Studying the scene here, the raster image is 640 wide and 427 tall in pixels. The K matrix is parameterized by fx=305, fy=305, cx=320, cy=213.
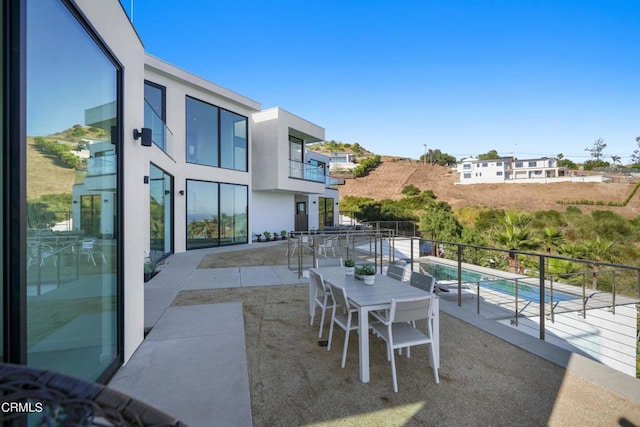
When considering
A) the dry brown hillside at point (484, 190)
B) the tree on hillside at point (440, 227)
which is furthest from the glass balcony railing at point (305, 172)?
the dry brown hillside at point (484, 190)

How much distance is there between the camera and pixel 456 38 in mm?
16000

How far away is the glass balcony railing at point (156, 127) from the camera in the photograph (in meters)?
8.34

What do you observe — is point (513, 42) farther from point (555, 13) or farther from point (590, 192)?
point (590, 192)

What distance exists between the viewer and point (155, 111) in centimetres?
923

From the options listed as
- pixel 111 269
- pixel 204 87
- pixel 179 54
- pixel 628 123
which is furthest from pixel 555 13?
pixel 628 123

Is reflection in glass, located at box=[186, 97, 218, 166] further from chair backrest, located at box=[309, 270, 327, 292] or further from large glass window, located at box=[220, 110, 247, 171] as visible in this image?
chair backrest, located at box=[309, 270, 327, 292]

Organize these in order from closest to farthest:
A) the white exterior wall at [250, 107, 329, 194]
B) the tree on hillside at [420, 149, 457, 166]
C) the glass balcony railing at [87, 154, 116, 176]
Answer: the glass balcony railing at [87, 154, 116, 176] < the white exterior wall at [250, 107, 329, 194] < the tree on hillside at [420, 149, 457, 166]

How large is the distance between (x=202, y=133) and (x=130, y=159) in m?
10.2

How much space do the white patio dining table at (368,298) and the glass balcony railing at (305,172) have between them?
38.6ft

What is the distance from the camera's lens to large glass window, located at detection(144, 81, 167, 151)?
8438mm

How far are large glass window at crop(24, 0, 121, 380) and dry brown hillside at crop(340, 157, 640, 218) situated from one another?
3648cm

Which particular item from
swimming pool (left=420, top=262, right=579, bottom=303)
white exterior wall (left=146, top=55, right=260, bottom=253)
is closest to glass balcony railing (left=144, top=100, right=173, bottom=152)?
white exterior wall (left=146, top=55, right=260, bottom=253)

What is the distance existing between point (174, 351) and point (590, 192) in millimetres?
45648

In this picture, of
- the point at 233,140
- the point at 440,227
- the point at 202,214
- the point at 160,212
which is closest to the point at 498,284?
the point at 440,227
